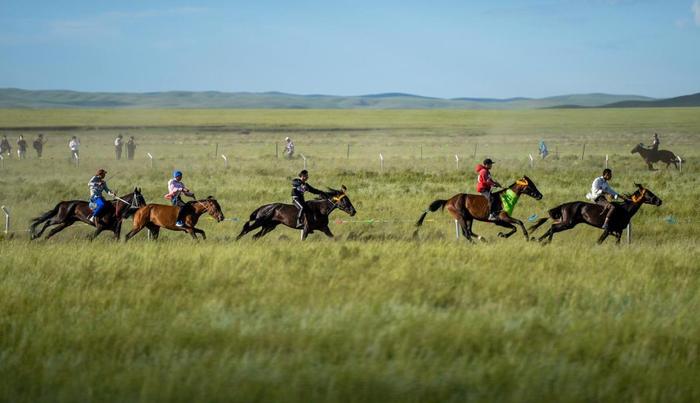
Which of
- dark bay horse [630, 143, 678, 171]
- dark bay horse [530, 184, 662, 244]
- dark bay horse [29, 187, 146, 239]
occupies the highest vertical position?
dark bay horse [530, 184, 662, 244]

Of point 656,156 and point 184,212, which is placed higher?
point 184,212

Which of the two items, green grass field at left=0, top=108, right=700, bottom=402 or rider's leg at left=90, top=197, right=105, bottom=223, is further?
rider's leg at left=90, top=197, right=105, bottom=223

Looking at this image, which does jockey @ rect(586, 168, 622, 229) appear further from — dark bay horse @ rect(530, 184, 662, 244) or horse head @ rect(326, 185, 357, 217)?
horse head @ rect(326, 185, 357, 217)

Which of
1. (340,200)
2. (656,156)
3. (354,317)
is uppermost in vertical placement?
(340,200)

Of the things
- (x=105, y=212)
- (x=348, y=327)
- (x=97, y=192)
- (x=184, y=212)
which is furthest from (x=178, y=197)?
(x=348, y=327)

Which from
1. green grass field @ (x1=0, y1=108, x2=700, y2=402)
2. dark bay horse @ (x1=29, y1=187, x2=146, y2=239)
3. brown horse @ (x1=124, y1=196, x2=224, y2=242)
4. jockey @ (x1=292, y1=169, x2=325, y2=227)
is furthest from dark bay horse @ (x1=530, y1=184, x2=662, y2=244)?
dark bay horse @ (x1=29, y1=187, x2=146, y2=239)

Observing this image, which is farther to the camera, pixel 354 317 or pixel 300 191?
pixel 300 191

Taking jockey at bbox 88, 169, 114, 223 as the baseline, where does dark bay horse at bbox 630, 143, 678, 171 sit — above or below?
below

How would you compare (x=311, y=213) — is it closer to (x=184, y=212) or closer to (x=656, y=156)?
(x=184, y=212)

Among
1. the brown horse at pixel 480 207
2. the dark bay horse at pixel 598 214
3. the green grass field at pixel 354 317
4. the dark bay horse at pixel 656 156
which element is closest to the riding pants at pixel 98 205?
the green grass field at pixel 354 317

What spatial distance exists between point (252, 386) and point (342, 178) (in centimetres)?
3341

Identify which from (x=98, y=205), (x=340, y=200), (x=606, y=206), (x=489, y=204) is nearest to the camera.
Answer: (x=606, y=206)

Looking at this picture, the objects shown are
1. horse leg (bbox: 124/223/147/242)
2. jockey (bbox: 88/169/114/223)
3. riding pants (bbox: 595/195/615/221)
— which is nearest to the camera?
riding pants (bbox: 595/195/615/221)

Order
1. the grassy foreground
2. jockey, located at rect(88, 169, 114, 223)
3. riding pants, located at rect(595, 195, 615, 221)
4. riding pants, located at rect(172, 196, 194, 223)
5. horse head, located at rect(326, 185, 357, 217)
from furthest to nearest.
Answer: horse head, located at rect(326, 185, 357, 217) < jockey, located at rect(88, 169, 114, 223) < riding pants, located at rect(172, 196, 194, 223) < riding pants, located at rect(595, 195, 615, 221) < the grassy foreground
